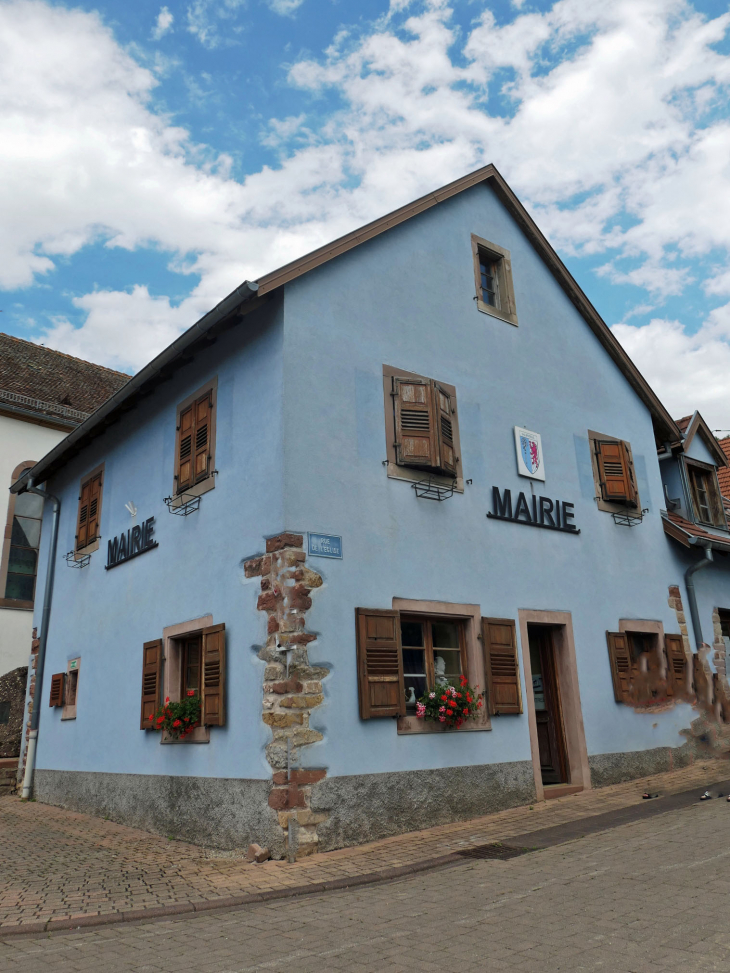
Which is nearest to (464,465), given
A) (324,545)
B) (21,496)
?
(324,545)

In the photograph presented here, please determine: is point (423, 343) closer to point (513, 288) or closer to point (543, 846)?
point (513, 288)

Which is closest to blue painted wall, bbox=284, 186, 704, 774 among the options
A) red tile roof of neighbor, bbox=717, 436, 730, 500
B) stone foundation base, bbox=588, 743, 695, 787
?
stone foundation base, bbox=588, 743, 695, 787

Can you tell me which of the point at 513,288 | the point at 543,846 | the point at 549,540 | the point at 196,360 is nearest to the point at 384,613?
the point at 543,846

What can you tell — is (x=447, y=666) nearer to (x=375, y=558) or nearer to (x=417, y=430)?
(x=375, y=558)

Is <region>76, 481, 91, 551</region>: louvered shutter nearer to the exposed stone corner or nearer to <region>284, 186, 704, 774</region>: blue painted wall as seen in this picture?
the exposed stone corner

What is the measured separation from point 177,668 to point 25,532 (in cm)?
1001

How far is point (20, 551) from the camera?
18016mm

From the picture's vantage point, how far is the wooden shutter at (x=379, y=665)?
→ 26.7 feet

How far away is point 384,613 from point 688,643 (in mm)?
6384

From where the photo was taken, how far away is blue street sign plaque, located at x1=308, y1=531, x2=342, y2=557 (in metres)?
8.23

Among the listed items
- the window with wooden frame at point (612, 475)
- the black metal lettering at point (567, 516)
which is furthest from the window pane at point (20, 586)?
the window with wooden frame at point (612, 475)

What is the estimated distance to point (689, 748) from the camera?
12086mm

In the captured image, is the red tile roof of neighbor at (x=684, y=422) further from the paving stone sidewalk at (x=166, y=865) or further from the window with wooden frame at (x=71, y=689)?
the window with wooden frame at (x=71, y=689)

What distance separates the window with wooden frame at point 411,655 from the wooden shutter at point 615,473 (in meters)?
3.76
